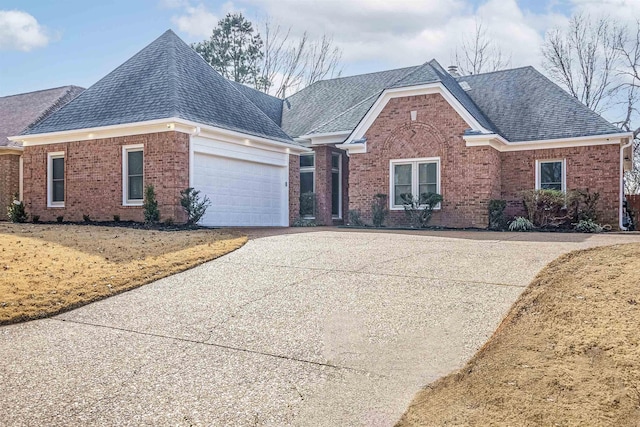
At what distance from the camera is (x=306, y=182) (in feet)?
68.8

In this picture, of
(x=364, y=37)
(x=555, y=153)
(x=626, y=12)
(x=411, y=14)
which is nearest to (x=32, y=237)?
(x=555, y=153)

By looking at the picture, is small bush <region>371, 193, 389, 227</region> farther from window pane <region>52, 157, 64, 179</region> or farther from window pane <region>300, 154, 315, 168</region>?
window pane <region>52, 157, 64, 179</region>

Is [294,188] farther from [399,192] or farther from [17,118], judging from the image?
[17,118]

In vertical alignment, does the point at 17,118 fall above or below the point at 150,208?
above

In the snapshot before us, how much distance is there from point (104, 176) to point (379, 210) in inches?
334

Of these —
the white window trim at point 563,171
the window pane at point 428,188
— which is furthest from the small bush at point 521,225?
the window pane at point 428,188

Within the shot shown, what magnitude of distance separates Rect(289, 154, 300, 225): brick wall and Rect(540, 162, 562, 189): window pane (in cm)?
821

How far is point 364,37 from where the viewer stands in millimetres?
32688

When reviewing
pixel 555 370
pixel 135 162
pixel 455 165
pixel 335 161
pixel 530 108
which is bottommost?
pixel 555 370

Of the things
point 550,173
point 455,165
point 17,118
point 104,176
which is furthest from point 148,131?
point 550,173

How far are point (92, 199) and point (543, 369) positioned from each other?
47.6ft

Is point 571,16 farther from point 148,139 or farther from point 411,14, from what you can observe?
point 148,139

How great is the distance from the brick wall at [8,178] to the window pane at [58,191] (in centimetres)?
408

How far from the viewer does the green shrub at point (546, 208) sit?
1599 cm
